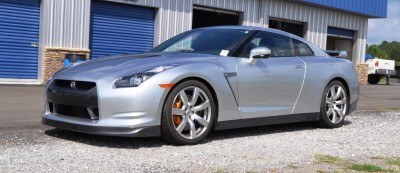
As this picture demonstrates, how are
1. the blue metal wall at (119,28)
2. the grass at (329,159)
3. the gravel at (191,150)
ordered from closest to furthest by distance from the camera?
the gravel at (191,150) → the grass at (329,159) → the blue metal wall at (119,28)

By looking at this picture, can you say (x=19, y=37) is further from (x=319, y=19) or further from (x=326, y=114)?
(x=319, y=19)

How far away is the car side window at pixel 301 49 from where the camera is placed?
749 centimetres

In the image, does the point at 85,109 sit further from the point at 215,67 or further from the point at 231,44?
the point at 231,44

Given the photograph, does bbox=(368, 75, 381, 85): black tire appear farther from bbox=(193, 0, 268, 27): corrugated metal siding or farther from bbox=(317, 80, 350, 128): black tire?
bbox=(317, 80, 350, 128): black tire

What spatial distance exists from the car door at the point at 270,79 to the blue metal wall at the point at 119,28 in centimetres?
1032

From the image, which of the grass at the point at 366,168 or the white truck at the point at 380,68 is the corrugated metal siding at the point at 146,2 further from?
the white truck at the point at 380,68

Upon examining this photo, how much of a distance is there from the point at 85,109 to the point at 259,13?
16.5 meters

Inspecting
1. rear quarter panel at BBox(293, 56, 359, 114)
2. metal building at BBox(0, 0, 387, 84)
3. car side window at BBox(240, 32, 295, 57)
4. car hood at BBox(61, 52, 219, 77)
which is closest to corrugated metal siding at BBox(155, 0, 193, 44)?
metal building at BBox(0, 0, 387, 84)

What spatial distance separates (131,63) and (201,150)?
1203 millimetres

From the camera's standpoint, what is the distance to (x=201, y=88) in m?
5.91

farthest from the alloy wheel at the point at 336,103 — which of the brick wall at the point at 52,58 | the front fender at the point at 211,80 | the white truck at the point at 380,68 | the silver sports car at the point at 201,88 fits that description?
the white truck at the point at 380,68

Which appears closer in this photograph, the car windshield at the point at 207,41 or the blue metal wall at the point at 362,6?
the car windshield at the point at 207,41

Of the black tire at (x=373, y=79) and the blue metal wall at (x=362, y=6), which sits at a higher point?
the blue metal wall at (x=362, y=6)

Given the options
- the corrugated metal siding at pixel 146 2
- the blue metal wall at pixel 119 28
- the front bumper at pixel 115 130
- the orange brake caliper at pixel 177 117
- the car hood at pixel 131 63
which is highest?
the corrugated metal siding at pixel 146 2
